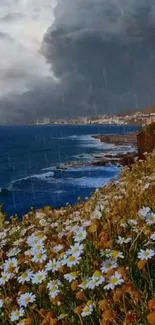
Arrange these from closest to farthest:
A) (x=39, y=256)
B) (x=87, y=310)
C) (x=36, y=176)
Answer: (x=87, y=310) → (x=39, y=256) → (x=36, y=176)

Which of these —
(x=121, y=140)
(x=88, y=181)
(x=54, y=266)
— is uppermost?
(x=54, y=266)

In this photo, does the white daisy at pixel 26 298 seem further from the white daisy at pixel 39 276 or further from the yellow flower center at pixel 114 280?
the yellow flower center at pixel 114 280

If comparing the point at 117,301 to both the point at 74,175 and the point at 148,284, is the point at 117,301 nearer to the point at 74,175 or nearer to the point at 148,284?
the point at 148,284

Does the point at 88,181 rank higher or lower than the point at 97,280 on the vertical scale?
lower

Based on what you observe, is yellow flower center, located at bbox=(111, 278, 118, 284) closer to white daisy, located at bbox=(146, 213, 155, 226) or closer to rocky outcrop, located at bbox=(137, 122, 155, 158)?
white daisy, located at bbox=(146, 213, 155, 226)

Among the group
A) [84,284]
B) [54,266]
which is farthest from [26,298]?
[84,284]

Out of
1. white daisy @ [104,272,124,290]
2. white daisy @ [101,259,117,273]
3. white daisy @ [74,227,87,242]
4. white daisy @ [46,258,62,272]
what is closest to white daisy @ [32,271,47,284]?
white daisy @ [46,258,62,272]

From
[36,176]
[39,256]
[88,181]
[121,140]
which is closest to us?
[39,256]

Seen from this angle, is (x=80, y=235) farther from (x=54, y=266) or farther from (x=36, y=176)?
(x=36, y=176)

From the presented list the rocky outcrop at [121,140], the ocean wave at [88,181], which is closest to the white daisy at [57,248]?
the ocean wave at [88,181]

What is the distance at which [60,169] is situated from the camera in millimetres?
72000

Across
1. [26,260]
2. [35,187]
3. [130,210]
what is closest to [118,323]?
[26,260]

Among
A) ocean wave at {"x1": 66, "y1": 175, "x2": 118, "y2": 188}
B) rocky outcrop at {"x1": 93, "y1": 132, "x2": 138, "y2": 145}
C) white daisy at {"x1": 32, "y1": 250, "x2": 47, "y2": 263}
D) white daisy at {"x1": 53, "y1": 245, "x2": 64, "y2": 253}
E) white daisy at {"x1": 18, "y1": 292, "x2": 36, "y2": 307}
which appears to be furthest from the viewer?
rocky outcrop at {"x1": 93, "y1": 132, "x2": 138, "y2": 145}

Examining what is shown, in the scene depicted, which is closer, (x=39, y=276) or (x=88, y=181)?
(x=39, y=276)
